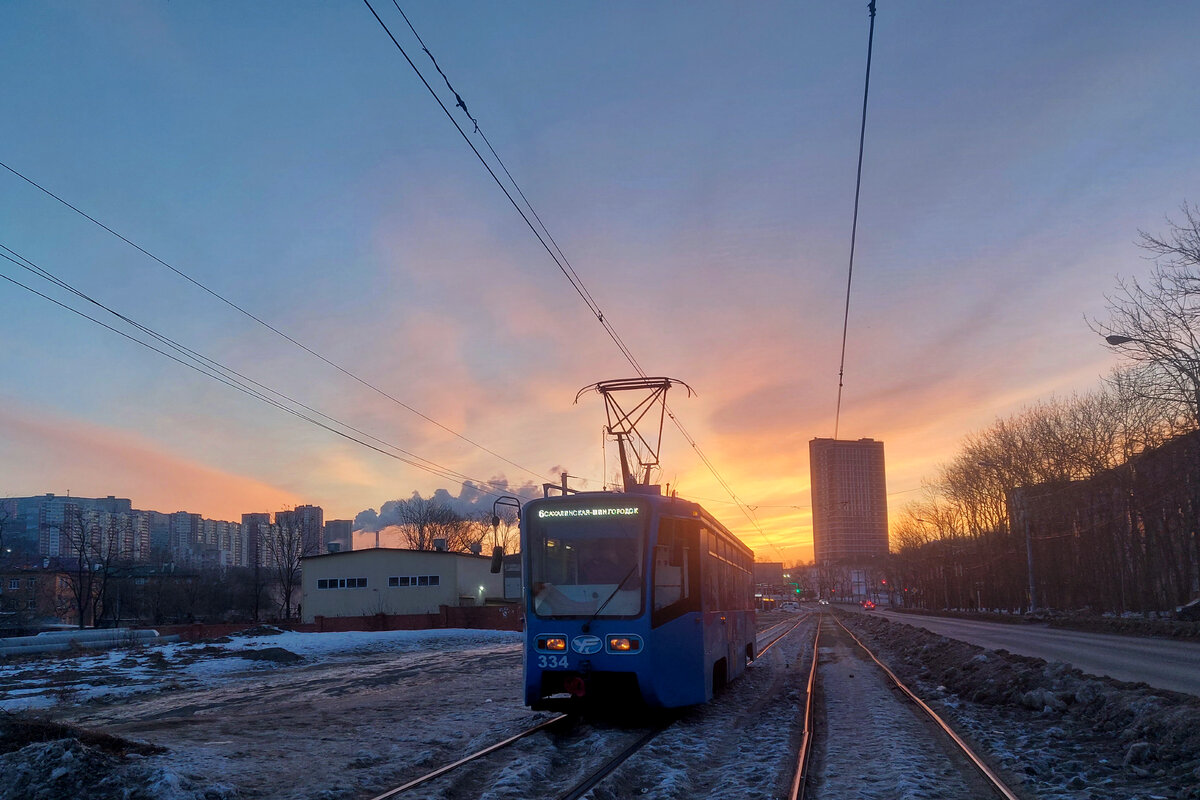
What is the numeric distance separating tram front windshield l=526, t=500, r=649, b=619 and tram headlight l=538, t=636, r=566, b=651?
353 millimetres

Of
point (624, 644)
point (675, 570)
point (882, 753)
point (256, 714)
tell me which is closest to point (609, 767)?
point (624, 644)

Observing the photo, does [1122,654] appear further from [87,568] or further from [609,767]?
[87,568]

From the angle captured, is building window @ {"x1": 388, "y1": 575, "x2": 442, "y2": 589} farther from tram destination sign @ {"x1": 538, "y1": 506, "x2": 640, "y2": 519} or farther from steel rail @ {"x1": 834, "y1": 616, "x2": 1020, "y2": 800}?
tram destination sign @ {"x1": 538, "y1": 506, "x2": 640, "y2": 519}

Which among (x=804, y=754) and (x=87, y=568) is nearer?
(x=804, y=754)

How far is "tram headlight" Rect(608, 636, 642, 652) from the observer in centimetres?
1180

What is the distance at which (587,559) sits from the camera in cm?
1256

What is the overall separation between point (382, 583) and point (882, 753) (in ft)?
165

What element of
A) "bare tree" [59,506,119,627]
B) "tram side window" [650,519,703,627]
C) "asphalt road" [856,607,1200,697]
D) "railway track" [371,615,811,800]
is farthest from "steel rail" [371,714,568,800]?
"bare tree" [59,506,119,627]

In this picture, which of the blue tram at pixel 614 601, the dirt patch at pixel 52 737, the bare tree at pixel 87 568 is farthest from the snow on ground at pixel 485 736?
the bare tree at pixel 87 568

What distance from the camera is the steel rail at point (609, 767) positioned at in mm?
8141

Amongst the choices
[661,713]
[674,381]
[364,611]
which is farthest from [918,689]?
[364,611]

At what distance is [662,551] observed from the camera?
491 inches

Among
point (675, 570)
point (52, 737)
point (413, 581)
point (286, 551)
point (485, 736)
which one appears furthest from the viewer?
point (286, 551)

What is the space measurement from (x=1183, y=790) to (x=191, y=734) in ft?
40.7
